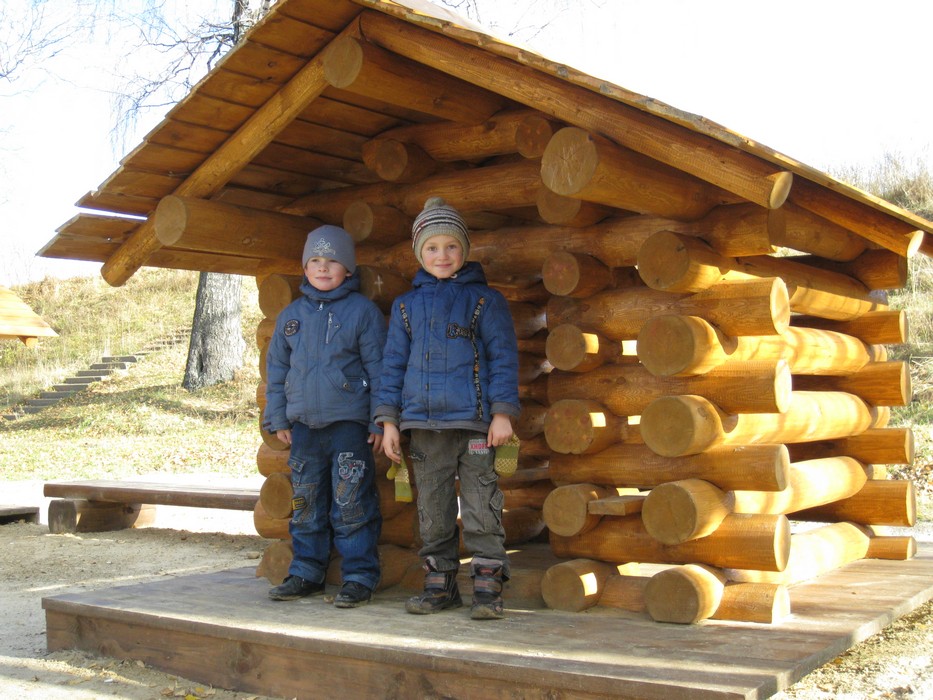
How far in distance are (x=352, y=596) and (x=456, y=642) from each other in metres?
1.05

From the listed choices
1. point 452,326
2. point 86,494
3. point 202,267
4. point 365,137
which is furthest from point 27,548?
point 452,326

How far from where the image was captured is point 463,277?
521cm

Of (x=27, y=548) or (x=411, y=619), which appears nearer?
(x=411, y=619)

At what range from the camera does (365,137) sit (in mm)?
6238

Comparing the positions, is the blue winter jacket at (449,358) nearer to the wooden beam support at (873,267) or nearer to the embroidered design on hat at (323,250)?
the embroidered design on hat at (323,250)

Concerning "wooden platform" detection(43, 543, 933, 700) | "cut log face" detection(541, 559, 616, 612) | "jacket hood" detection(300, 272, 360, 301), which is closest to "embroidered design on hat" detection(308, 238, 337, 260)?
"jacket hood" detection(300, 272, 360, 301)

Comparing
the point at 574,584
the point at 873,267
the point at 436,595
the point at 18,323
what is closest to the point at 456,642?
the point at 436,595

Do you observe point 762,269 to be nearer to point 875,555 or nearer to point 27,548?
point 875,555

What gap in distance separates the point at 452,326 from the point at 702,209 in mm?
1346

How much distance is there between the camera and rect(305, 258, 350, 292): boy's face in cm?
556

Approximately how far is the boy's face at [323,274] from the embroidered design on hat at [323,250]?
0.07 ft

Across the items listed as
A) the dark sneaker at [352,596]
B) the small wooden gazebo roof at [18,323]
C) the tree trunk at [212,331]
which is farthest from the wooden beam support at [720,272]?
the tree trunk at [212,331]

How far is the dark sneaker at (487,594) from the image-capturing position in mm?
4793

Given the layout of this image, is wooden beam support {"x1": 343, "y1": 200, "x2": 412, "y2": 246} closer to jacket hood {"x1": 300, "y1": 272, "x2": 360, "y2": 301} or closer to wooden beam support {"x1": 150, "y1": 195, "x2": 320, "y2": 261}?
wooden beam support {"x1": 150, "y1": 195, "x2": 320, "y2": 261}
